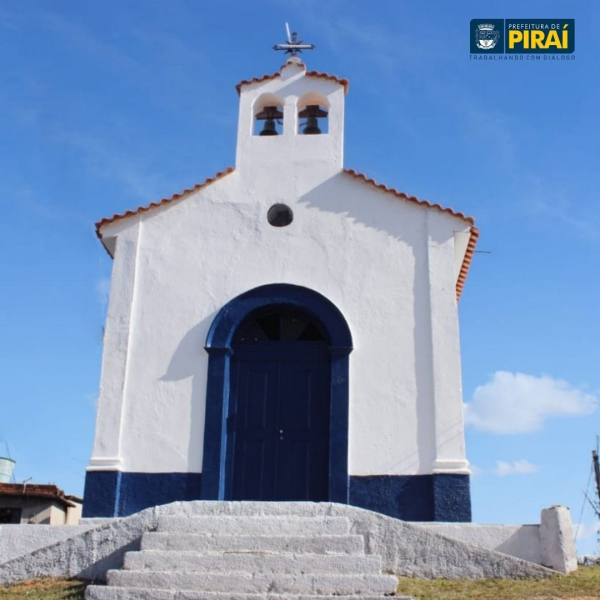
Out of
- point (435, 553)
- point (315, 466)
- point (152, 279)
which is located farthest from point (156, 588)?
point (152, 279)

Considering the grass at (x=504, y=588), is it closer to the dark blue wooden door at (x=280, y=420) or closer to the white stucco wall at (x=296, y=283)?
the white stucco wall at (x=296, y=283)

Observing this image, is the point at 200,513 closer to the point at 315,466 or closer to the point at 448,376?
the point at 315,466

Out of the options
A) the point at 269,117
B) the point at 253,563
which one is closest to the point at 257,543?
the point at 253,563

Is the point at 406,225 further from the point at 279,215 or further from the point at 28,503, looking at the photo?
the point at 28,503

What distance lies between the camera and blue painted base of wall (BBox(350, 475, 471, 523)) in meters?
12.9

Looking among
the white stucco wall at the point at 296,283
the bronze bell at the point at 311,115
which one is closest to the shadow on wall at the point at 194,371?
the white stucco wall at the point at 296,283

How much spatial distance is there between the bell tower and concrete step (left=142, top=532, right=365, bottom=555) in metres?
7.16

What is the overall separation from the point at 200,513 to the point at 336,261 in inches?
207

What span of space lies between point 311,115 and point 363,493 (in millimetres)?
7049

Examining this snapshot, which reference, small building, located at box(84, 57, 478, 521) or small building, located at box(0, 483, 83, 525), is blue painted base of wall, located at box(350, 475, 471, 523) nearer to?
small building, located at box(84, 57, 478, 521)

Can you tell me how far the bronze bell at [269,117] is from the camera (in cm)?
1611

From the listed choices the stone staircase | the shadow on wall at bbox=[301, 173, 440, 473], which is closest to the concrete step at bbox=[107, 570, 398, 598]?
the stone staircase

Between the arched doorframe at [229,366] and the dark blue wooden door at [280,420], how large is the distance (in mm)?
206

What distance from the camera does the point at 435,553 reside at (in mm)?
10578
